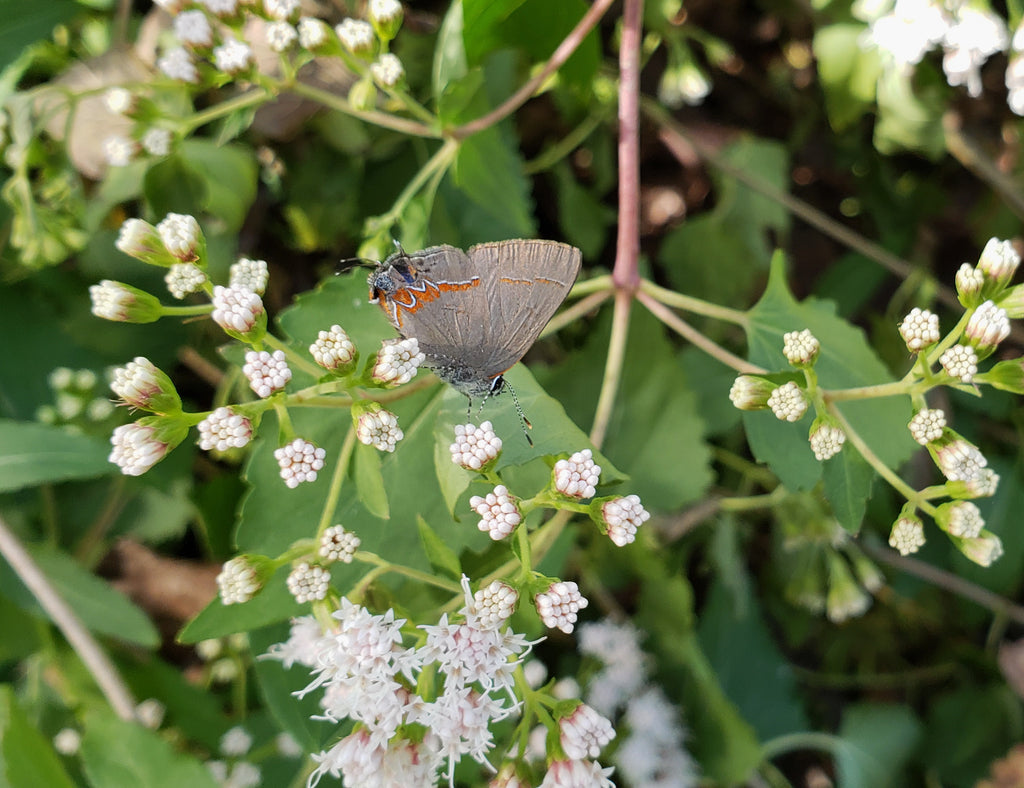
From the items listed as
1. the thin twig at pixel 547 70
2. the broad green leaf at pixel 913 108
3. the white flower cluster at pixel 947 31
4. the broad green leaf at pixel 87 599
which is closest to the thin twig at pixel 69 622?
the broad green leaf at pixel 87 599

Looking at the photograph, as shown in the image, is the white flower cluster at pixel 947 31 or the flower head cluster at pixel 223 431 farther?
the white flower cluster at pixel 947 31

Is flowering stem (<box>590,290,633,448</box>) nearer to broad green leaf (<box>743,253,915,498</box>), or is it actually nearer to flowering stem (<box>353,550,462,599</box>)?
broad green leaf (<box>743,253,915,498</box>)

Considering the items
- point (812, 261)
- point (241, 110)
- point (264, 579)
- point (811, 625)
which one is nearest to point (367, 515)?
point (264, 579)

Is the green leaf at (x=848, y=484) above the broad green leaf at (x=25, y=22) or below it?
below

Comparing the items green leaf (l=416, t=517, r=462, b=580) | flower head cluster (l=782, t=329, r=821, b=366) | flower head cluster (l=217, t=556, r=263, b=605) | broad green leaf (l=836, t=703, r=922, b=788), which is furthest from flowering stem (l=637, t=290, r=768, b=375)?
broad green leaf (l=836, t=703, r=922, b=788)

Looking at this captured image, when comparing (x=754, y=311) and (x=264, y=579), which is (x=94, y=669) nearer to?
(x=264, y=579)

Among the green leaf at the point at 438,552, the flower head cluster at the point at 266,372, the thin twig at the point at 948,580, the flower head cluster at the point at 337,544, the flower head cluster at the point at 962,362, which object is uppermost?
the flower head cluster at the point at 962,362

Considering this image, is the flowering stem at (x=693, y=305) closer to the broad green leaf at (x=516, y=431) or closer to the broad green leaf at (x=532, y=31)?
the broad green leaf at (x=516, y=431)
